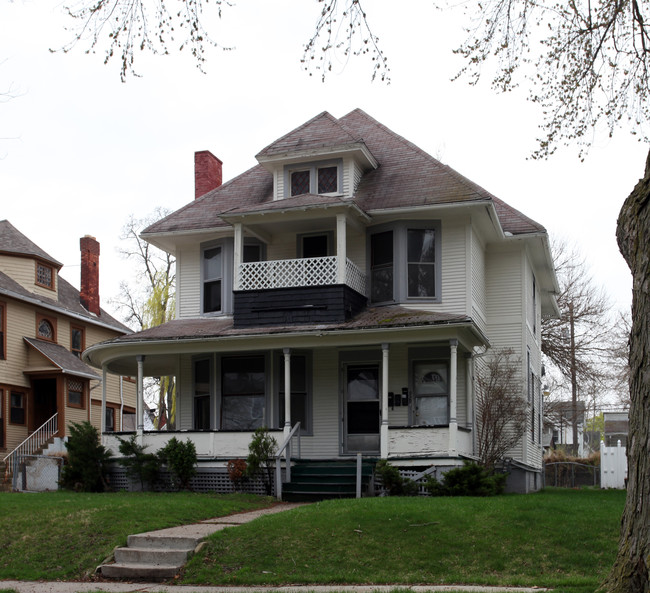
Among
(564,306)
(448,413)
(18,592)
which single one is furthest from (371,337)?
(564,306)

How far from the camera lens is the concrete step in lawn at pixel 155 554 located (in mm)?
11281

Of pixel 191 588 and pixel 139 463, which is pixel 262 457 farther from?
pixel 191 588

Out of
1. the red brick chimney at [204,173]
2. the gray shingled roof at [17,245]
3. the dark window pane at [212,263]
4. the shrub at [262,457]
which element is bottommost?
the shrub at [262,457]

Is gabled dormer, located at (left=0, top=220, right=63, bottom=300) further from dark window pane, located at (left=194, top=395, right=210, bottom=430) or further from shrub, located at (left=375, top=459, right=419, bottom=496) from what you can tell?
shrub, located at (left=375, top=459, right=419, bottom=496)

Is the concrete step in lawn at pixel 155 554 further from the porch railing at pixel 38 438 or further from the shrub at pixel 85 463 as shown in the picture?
the porch railing at pixel 38 438

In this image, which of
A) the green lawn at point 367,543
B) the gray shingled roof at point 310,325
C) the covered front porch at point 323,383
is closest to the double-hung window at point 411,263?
the gray shingled roof at point 310,325

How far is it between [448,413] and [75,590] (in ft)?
36.6

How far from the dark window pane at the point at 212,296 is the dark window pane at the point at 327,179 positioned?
355 centimetres

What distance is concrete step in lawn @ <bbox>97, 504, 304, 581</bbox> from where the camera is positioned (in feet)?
37.0

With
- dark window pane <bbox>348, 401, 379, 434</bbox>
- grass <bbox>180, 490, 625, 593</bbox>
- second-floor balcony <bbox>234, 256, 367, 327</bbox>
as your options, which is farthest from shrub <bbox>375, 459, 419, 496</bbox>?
second-floor balcony <bbox>234, 256, 367, 327</bbox>

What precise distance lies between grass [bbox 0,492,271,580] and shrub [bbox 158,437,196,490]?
2.27 m

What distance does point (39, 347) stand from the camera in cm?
3098

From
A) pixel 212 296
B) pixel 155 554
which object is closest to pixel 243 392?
pixel 212 296

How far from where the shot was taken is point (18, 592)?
1026cm
